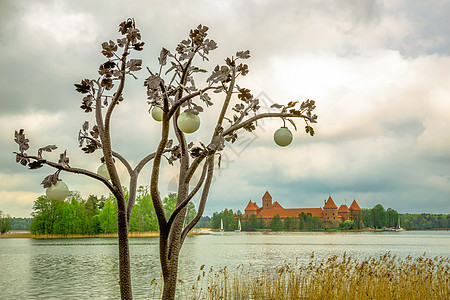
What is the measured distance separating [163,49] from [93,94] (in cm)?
89

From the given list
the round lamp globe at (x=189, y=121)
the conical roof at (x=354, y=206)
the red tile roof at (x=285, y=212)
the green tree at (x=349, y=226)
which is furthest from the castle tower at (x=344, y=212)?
the round lamp globe at (x=189, y=121)

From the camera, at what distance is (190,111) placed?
11.5ft

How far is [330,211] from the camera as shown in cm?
10319

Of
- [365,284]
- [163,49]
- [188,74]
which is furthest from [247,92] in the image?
[365,284]

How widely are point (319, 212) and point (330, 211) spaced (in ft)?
16.4

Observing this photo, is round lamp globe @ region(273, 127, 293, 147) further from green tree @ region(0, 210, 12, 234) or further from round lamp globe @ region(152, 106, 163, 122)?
green tree @ region(0, 210, 12, 234)

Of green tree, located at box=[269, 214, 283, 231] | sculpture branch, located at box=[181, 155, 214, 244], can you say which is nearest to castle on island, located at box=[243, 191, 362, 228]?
green tree, located at box=[269, 214, 283, 231]

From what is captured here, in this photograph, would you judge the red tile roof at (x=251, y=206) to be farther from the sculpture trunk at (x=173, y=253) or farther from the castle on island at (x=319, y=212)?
the sculpture trunk at (x=173, y=253)

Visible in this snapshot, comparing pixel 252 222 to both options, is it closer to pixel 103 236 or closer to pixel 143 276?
pixel 103 236

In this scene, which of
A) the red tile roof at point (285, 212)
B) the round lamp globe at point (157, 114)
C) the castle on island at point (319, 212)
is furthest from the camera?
the red tile roof at point (285, 212)

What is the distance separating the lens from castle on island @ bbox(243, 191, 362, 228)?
10156 cm

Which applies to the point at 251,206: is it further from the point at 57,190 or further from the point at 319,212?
the point at 57,190

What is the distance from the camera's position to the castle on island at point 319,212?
10156cm

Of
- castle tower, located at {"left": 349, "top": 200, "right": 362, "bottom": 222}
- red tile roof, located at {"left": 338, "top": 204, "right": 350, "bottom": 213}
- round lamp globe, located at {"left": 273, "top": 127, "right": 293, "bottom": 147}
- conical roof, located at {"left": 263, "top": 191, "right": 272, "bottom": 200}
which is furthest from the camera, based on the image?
conical roof, located at {"left": 263, "top": 191, "right": 272, "bottom": 200}
